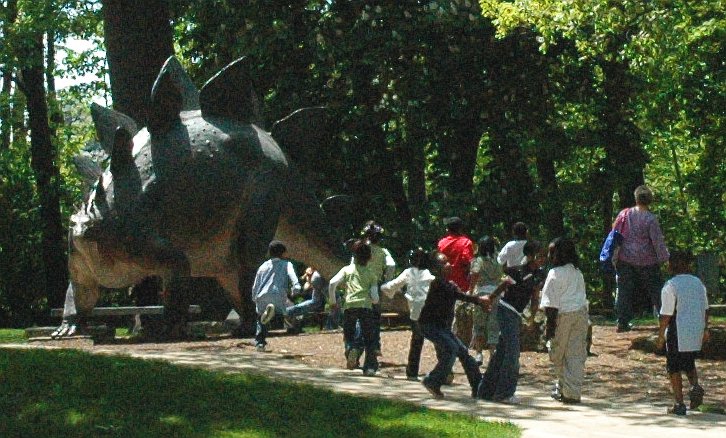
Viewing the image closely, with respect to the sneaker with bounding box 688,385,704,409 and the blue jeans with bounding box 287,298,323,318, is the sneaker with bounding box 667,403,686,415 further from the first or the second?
the blue jeans with bounding box 287,298,323,318

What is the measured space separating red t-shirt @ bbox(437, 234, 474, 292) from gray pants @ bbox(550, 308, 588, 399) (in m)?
2.78

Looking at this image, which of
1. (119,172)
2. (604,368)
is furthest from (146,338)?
(604,368)

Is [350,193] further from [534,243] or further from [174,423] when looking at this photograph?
[174,423]

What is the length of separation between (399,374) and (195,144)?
13.1 ft

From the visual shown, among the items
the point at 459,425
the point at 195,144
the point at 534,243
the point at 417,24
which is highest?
the point at 417,24

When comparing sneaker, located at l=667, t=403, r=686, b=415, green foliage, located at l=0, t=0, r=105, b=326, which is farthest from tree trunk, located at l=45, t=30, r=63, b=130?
sneaker, located at l=667, t=403, r=686, b=415

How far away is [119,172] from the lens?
18531 mm

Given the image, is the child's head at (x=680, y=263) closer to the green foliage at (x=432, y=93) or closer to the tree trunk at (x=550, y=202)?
the green foliage at (x=432, y=93)

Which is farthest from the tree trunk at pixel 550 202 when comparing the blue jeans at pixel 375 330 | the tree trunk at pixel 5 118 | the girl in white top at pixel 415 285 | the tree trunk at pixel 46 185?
the tree trunk at pixel 5 118

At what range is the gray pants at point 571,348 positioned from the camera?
47.2 feet

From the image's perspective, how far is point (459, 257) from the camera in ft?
56.1

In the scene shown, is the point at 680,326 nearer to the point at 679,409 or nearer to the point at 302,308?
the point at 679,409

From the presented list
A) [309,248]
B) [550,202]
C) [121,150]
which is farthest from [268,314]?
[550,202]

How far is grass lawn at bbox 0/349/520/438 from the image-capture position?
35.5 feet
